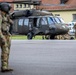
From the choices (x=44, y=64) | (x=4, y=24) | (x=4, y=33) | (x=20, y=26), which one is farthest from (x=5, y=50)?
(x=20, y=26)

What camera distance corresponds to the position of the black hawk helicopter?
33219mm

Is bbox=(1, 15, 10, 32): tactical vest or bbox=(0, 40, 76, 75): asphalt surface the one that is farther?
bbox=(0, 40, 76, 75): asphalt surface

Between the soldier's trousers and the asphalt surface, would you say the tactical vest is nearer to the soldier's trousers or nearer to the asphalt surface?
the soldier's trousers

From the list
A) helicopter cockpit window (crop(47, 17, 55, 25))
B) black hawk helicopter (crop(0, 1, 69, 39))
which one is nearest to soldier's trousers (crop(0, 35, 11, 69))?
black hawk helicopter (crop(0, 1, 69, 39))

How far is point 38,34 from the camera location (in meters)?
34.4

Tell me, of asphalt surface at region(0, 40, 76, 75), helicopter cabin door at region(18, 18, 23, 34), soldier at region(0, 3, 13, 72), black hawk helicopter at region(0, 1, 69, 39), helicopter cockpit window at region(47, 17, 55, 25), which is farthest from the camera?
helicopter cabin door at region(18, 18, 23, 34)

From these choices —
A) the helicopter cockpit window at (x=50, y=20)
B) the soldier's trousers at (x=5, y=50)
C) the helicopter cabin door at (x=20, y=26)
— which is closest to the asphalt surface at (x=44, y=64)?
the soldier's trousers at (x=5, y=50)

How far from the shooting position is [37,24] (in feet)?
115

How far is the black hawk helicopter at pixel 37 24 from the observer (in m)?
33.2

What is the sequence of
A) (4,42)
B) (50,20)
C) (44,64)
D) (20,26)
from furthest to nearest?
(20,26) → (50,20) → (44,64) → (4,42)

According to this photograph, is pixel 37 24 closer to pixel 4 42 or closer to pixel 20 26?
pixel 20 26

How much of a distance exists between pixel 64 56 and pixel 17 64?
2716 mm

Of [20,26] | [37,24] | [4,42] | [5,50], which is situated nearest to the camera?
[4,42]

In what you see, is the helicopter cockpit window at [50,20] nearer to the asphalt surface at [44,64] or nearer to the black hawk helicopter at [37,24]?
the black hawk helicopter at [37,24]
